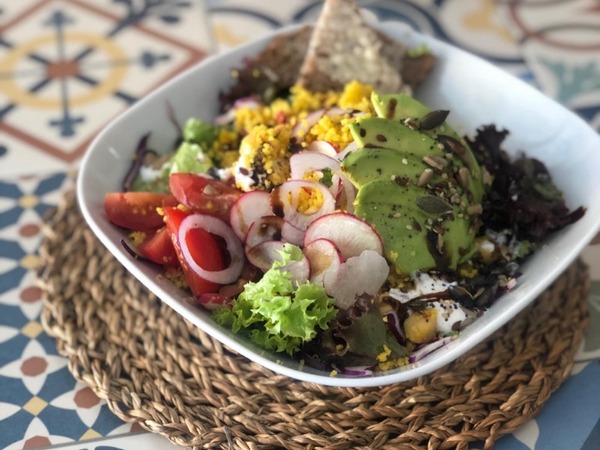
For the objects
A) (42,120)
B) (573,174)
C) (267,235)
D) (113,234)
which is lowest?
(42,120)

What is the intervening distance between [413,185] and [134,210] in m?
0.48

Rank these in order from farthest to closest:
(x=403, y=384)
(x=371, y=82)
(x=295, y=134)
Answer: (x=371, y=82)
(x=295, y=134)
(x=403, y=384)

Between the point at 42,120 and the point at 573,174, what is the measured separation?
120cm

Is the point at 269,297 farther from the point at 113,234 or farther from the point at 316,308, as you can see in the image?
the point at 113,234

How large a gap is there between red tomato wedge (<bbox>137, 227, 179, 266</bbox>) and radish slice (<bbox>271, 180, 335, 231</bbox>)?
0.63 feet

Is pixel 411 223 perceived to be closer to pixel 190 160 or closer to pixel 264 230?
pixel 264 230

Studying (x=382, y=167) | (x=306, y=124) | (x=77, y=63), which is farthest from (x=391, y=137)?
(x=77, y=63)

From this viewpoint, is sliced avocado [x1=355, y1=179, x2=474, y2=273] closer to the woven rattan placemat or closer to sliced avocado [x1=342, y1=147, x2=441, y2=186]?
sliced avocado [x1=342, y1=147, x2=441, y2=186]

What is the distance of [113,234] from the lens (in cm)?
136

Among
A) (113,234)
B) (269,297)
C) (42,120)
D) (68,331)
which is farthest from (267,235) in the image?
(42,120)

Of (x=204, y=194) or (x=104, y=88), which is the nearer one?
(x=204, y=194)

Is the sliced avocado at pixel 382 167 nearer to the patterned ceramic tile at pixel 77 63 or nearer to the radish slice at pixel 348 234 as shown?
the radish slice at pixel 348 234

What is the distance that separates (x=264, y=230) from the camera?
1283 millimetres

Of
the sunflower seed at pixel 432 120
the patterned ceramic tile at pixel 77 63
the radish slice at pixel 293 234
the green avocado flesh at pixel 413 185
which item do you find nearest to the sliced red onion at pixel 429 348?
the green avocado flesh at pixel 413 185
